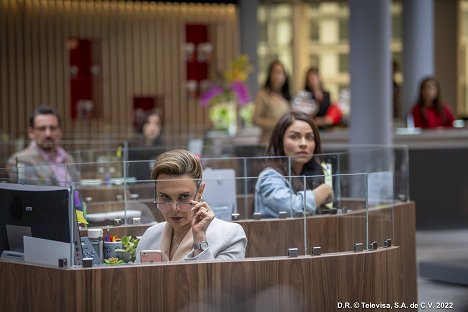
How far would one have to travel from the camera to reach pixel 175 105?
63.9ft

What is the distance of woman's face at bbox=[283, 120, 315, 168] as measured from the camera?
7.05m

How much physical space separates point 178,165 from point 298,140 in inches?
79.9

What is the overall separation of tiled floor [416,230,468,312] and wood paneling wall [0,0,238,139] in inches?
251

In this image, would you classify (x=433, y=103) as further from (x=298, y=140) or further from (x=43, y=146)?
(x=298, y=140)

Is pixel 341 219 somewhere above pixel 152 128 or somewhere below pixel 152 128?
below

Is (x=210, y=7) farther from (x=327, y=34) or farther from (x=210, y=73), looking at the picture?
(x=327, y=34)

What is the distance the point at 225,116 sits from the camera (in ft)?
49.0

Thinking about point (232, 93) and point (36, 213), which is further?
point (232, 93)

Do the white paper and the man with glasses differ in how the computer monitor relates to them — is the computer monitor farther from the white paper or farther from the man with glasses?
the man with glasses

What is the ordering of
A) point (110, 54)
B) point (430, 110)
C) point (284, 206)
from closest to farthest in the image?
point (284, 206) → point (430, 110) → point (110, 54)

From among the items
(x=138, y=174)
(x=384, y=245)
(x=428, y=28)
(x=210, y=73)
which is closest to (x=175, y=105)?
(x=210, y=73)

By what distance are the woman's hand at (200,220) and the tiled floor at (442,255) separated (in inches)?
113

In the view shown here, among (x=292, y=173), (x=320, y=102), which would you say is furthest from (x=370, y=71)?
(x=292, y=173)

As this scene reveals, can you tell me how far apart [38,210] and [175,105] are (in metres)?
14.5
